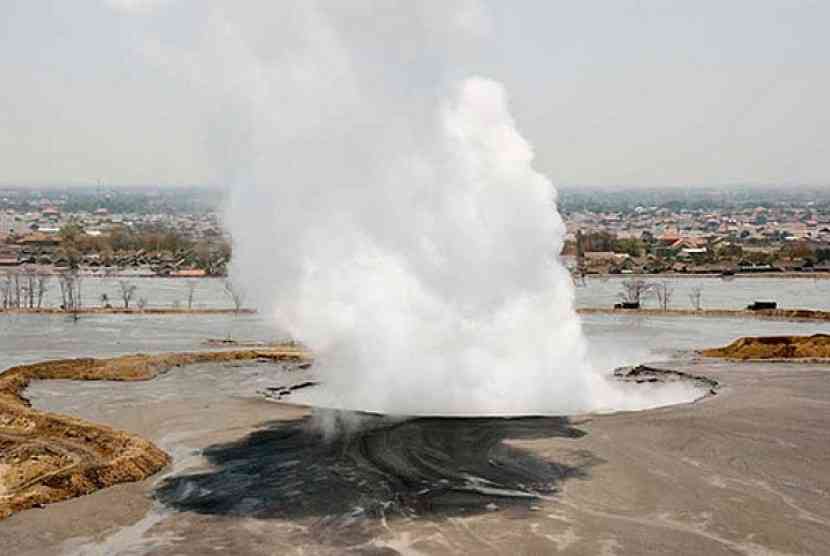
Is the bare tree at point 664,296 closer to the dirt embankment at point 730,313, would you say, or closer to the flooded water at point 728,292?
the flooded water at point 728,292

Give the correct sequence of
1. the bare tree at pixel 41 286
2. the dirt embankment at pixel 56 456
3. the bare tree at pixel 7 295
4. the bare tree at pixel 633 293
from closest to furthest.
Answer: the dirt embankment at pixel 56 456, the bare tree at pixel 7 295, the bare tree at pixel 41 286, the bare tree at pixel 633 293

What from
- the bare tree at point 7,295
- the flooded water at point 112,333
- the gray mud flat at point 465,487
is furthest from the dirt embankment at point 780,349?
the bare tree at point 7,295

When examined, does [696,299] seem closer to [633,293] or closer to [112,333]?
[633,293]

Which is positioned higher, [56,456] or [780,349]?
[780,349]

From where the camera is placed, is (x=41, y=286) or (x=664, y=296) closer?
(x=41, y=286)

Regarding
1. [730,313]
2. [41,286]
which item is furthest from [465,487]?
[41,286]

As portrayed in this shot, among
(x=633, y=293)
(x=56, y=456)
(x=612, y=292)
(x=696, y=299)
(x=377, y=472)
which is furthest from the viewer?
(x=612, y=292)

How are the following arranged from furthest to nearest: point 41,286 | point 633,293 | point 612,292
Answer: point 612,292 < point 633,293 < point 41,286

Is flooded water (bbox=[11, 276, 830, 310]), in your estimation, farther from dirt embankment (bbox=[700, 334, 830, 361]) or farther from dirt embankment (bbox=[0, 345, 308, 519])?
dirt embankment (bbox=[0, 345, 308, 519])
